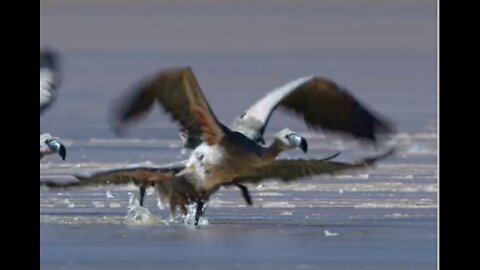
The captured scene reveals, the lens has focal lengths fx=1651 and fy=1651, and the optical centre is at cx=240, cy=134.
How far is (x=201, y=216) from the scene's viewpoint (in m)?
11.0

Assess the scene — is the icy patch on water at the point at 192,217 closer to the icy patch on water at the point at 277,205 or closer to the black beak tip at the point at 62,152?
the icy patch on water at the point at 277,205

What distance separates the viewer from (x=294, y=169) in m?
11.6

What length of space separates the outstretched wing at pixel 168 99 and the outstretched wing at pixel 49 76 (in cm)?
83

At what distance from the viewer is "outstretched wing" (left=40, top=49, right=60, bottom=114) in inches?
430

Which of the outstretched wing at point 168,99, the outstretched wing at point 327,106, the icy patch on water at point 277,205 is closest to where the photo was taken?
the outstretched wing at point 168,99

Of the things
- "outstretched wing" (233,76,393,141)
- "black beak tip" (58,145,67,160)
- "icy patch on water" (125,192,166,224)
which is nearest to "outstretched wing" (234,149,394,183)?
"outstretched wing" (233,76,393,141)

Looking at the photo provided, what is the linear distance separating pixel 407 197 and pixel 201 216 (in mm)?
1370

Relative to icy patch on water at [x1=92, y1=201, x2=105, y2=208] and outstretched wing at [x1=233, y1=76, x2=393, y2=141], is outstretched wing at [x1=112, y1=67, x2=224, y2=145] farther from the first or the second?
icy patch on water at [x1=92, y1=201, x2=105, y2=208]

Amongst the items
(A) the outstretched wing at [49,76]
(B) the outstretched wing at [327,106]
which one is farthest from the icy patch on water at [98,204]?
(B) the outstretched wing at [327,106]

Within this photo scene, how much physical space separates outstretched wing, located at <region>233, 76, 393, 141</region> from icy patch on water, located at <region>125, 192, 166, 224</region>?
3.32 ft

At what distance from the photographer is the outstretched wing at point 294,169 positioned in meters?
11.5
